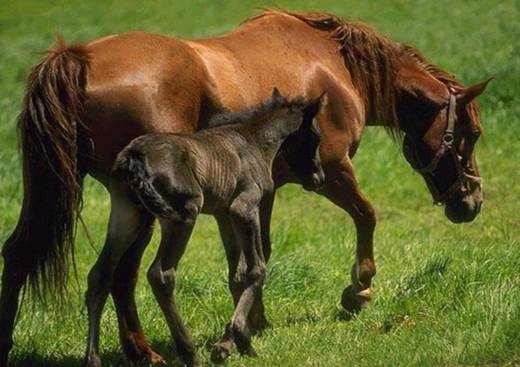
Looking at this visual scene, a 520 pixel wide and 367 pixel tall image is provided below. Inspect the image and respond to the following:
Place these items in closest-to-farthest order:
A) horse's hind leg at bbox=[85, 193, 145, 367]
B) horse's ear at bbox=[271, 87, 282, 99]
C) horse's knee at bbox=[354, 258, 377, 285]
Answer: horse's hind leg at bbox=[85, 193, 145, 367], horse's ear at bbox=[271, 87, 282, 99], horse's knee at bbox=[354, 258, 377, 285]

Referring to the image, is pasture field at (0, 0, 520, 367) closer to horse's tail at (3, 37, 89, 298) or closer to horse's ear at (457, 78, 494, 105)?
horse's tail at (3, 37, 89, 298)

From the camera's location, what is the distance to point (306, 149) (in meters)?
7.67

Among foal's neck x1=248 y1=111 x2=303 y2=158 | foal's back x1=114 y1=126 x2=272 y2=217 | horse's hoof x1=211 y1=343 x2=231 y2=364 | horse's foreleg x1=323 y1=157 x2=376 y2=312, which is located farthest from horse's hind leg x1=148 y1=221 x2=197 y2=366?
horse's foreleg x1=323 y1=157 x2=376 y2=312

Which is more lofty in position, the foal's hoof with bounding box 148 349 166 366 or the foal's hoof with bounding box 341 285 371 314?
the foal's hoof with bounding box 148 349 166 366

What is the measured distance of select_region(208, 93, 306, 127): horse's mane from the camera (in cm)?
729

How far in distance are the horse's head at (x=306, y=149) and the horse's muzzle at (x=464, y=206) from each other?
1693mm

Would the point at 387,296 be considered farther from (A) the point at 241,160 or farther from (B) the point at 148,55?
(B) the point at 148,55

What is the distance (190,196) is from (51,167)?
2.77 ft

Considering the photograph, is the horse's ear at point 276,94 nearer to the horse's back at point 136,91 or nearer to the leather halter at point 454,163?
the horse's back at point 136,91

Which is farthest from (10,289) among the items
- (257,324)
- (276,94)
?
(276,94)

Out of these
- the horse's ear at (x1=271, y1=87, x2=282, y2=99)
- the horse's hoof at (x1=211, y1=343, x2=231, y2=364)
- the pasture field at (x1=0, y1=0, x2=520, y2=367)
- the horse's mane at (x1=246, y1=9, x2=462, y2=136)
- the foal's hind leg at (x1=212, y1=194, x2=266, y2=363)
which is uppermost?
the horse's ear at (x1=271, y1=87, x2=282, y2=99)

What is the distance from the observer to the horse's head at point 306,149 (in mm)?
7566

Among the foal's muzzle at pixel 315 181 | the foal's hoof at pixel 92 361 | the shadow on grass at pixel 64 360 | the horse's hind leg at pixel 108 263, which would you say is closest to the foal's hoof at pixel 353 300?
the foal's muzzle at pixel 315 181

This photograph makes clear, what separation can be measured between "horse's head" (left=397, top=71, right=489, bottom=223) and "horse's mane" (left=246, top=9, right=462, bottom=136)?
15 centimetres
